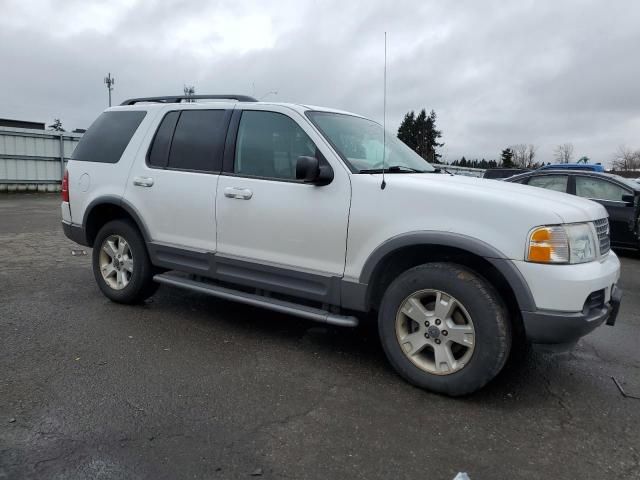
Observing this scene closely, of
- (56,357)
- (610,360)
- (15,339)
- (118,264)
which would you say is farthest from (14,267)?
(610,360)

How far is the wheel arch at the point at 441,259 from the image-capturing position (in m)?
3.02

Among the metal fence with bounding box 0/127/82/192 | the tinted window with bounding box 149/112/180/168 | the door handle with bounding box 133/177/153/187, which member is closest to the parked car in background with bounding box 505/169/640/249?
the tinted window with bounding box 149/112/180/168

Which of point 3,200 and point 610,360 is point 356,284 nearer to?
point 610,360

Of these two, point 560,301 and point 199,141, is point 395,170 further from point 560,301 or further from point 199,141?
point 199,141

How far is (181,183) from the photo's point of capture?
4434mm

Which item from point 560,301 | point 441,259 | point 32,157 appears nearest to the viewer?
point 560,301

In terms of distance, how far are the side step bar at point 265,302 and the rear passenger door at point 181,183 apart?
7.2 inches

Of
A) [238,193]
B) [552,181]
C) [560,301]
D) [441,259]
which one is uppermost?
[552,181]

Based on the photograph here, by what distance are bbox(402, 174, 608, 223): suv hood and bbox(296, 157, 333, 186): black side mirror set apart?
501mm

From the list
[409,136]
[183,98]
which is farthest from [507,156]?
[183,98]

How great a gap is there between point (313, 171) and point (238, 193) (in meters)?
0.82

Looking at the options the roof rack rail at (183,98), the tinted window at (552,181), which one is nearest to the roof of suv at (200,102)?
the roof rack rail at (183,98)

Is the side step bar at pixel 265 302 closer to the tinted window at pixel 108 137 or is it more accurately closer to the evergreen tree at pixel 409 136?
the tinted window at pixel 108 137

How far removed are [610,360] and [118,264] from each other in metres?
4.53
